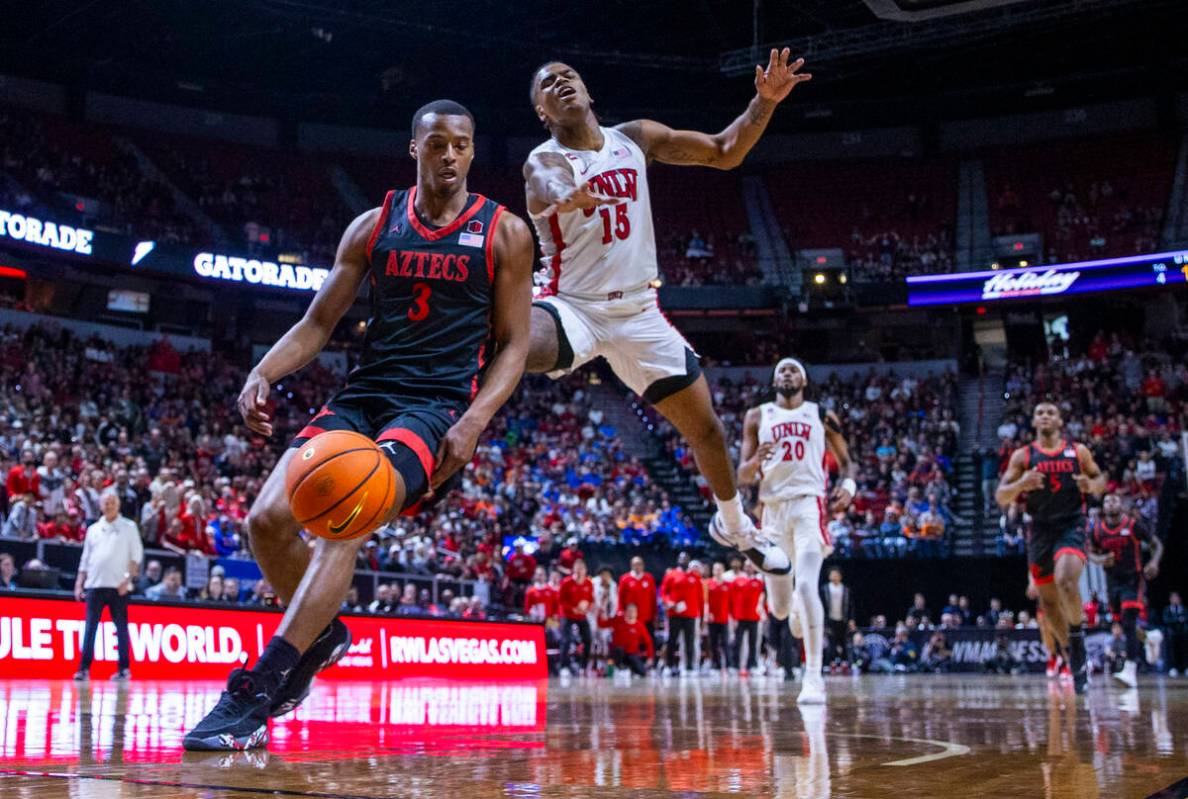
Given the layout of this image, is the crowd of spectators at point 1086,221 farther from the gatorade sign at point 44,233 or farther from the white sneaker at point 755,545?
the white sneaker at point 755,545

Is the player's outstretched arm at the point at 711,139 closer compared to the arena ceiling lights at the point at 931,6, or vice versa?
the player's outstretched arm at the point at 711,139

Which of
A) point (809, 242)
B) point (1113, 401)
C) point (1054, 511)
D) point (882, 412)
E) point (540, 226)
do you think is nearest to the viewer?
point (540, 226)

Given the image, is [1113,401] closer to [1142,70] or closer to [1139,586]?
[1142,70]

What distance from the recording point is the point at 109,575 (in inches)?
441

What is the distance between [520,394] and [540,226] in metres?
26.1

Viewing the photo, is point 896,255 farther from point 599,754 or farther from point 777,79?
point 599,754

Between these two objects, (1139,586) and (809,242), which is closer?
(1139,586)

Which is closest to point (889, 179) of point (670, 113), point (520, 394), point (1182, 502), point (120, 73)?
point (670, 113)

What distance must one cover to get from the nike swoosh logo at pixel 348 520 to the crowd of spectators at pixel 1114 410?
20.5 meters

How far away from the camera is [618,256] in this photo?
5.96 metres

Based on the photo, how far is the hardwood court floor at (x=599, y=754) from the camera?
273 centimetres

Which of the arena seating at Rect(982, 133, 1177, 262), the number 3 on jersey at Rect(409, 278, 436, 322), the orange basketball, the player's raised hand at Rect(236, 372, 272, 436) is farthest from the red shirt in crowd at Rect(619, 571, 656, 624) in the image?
the arena seating at Rect(982, 133, 1177, 262)

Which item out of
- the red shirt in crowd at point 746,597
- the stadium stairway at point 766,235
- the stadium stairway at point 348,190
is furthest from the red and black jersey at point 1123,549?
the stadium stairway at point 348,190

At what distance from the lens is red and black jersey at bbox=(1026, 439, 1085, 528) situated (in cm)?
1007
